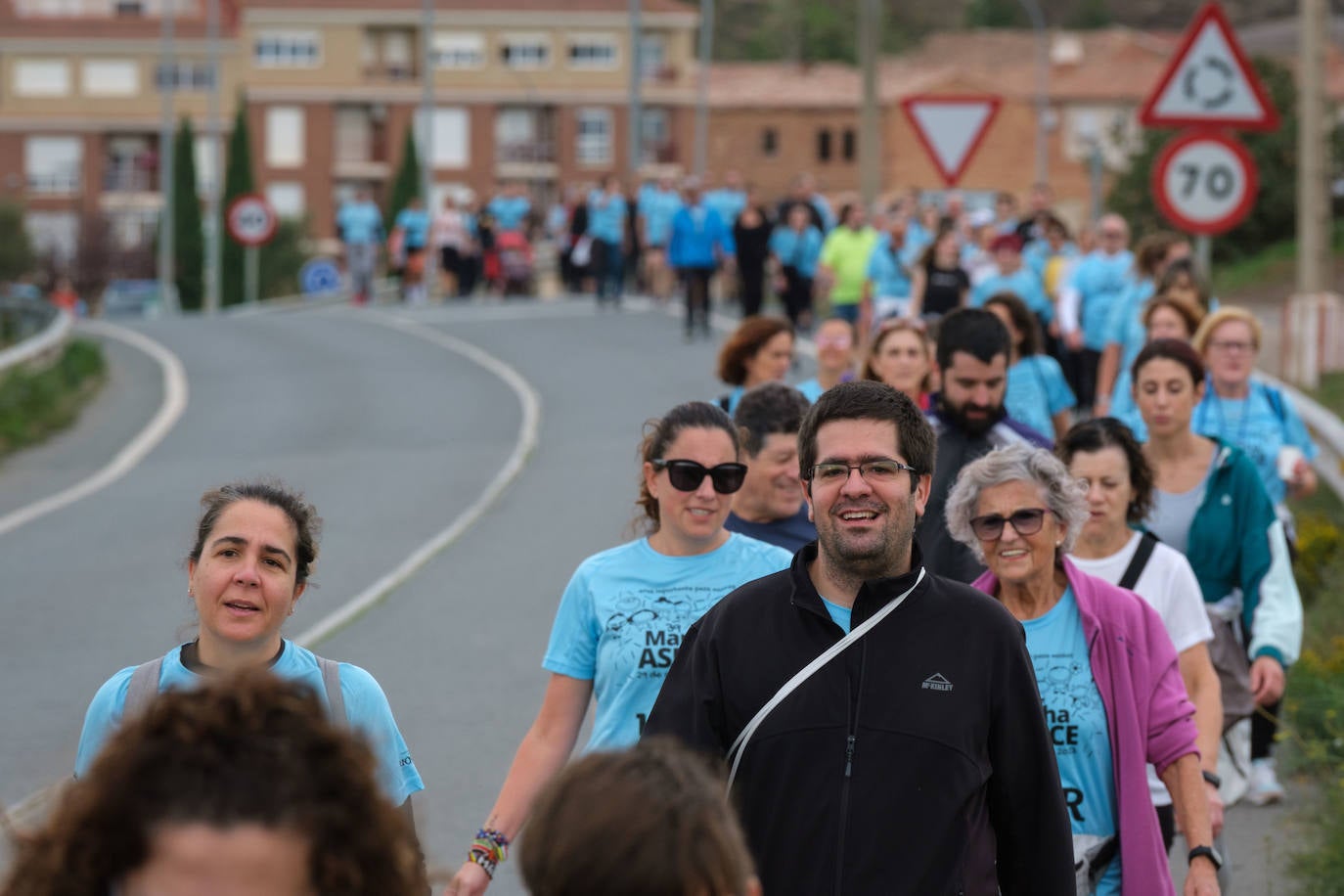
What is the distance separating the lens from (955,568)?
6.27 m

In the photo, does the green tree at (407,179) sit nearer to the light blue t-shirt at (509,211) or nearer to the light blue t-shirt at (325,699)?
the light blue t-shirt at (509,211)

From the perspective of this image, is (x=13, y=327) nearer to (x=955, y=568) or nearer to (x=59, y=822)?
(x=955, y=568)

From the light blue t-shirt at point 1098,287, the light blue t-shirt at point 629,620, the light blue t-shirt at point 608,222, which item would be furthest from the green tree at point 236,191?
the light blue t-shirt at point 629,620

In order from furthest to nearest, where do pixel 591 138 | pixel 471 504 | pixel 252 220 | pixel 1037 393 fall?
pixel 591 138 → pixel 252 220 → pixel 471 504 → pixel 1037 393

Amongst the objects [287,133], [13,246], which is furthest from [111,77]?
[13,246]

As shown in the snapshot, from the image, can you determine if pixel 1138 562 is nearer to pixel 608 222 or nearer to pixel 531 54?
pixel 608 222

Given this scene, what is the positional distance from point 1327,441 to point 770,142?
309 ft

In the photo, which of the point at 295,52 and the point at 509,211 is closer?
the point at 509,211

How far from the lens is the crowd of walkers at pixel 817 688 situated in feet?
7.30

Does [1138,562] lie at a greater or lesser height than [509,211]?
lesser

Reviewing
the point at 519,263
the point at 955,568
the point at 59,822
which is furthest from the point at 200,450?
the point at 519,263

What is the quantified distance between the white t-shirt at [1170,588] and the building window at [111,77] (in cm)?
10063

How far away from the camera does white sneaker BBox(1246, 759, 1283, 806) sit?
8.34 meters

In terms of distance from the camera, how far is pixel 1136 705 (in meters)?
5.12
